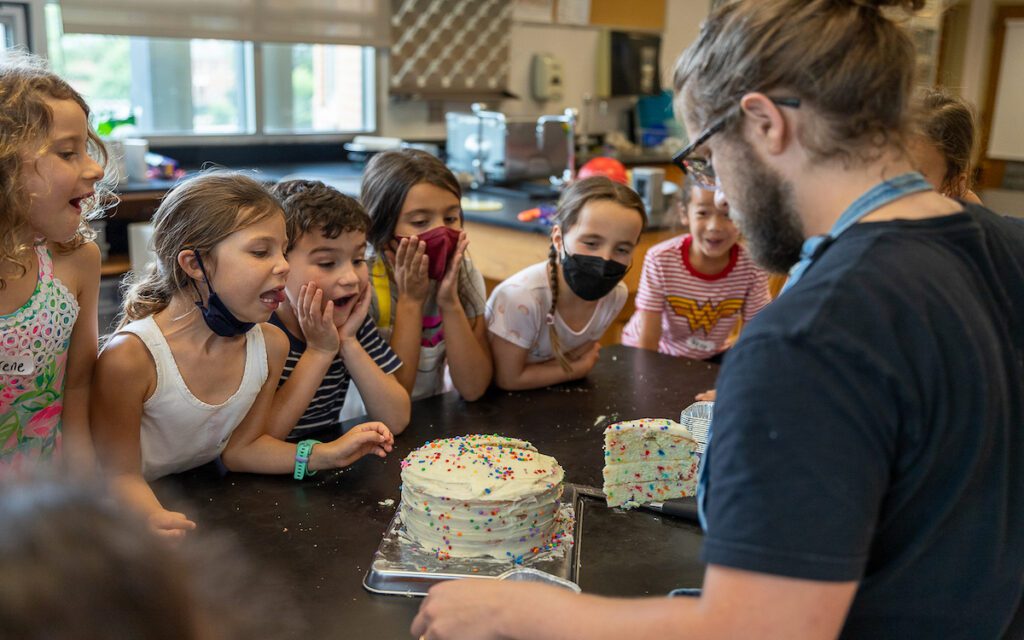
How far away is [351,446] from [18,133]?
0.71 meters

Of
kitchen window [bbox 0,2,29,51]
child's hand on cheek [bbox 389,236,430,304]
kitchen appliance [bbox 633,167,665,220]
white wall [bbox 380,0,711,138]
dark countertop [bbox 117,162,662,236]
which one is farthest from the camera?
white wall [bbox 380,0,711,138]

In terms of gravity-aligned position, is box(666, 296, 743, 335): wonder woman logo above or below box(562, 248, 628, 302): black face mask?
below

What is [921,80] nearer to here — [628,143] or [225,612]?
[225,612]

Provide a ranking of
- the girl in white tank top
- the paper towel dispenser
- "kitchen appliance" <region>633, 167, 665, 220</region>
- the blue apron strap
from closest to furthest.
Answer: the blue apron strap
the girl in white tank top
"kitchen appliance" <region>633, 167, 665, 220</region>
the paper towel dispenser

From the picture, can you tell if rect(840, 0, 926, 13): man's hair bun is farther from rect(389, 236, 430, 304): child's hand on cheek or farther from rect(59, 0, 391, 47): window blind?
rect(59, 0, 391, 47): window blind

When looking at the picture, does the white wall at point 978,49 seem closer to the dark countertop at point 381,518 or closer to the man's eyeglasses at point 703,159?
the dark countertop at point 381,518

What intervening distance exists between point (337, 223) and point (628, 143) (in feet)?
15.5

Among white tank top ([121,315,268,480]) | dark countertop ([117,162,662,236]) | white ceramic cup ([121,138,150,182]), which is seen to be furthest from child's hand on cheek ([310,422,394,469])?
white ceramic cup ([121,138,150,182])

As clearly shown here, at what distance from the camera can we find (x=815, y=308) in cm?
78

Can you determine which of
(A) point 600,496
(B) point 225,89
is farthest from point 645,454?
(B) point 225,89

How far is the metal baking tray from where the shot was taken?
3.87 feet

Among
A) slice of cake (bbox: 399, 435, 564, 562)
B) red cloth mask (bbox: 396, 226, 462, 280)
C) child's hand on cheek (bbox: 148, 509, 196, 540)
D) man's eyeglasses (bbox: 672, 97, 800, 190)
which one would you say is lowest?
child's hand on cheek (bbox: 148, 509, 196, 540)

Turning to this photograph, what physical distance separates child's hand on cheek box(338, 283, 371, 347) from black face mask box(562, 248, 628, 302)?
19.0 inches

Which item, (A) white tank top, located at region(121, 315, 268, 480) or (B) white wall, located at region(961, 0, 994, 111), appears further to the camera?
(B) white wall, located at region(961, 0, 994, 111)
